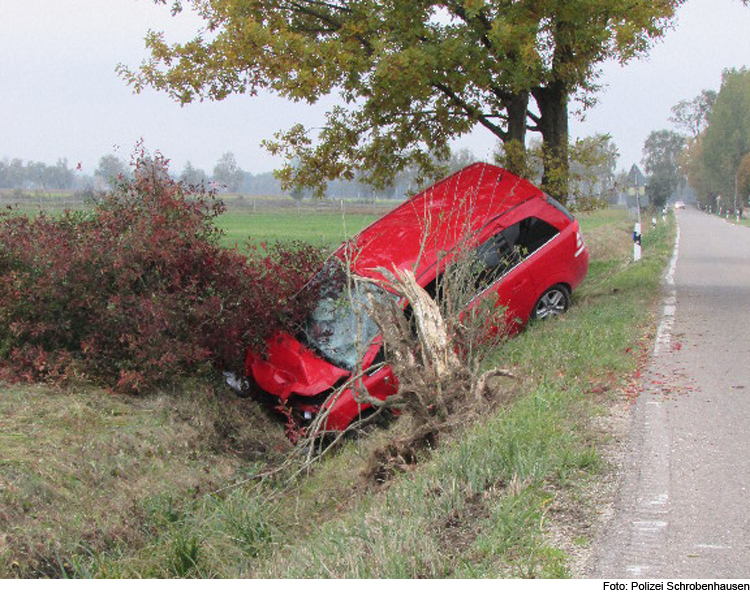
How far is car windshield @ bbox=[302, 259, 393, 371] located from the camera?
881 centimetres

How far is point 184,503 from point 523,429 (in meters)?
2.92

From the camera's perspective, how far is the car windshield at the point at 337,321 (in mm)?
8812

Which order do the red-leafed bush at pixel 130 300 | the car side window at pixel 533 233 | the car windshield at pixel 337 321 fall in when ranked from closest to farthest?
the car windshield at pixel 337 321
the red-leafed bush at pixel 130 300
the car side window at pixel 533 233

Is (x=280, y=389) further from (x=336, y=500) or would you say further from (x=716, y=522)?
(x=716, y=522)

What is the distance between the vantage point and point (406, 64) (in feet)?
42.5

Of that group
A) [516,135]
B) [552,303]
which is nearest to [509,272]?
[552,303]

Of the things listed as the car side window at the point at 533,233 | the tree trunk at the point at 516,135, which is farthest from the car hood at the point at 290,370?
the tree trunk at the point at 516,135

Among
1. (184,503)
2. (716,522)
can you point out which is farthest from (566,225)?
(716,522)

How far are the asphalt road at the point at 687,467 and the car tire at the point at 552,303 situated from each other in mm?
1348

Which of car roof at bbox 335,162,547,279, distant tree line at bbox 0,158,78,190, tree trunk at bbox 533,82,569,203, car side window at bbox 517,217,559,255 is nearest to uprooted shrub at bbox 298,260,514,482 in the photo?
car roof at bbox 335,162,547,279

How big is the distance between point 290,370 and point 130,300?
1.83 m

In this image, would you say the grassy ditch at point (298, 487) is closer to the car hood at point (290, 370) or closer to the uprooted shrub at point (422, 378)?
the uprooted shrub at point (422, 378)

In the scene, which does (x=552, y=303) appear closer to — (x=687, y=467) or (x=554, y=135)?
(x=554, y=135)

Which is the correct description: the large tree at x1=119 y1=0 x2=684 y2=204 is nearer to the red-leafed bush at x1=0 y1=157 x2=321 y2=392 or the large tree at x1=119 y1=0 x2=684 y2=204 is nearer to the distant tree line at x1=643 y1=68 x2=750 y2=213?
the red-leafed bush at x1=0 y1=157 x2=321 y2=392
